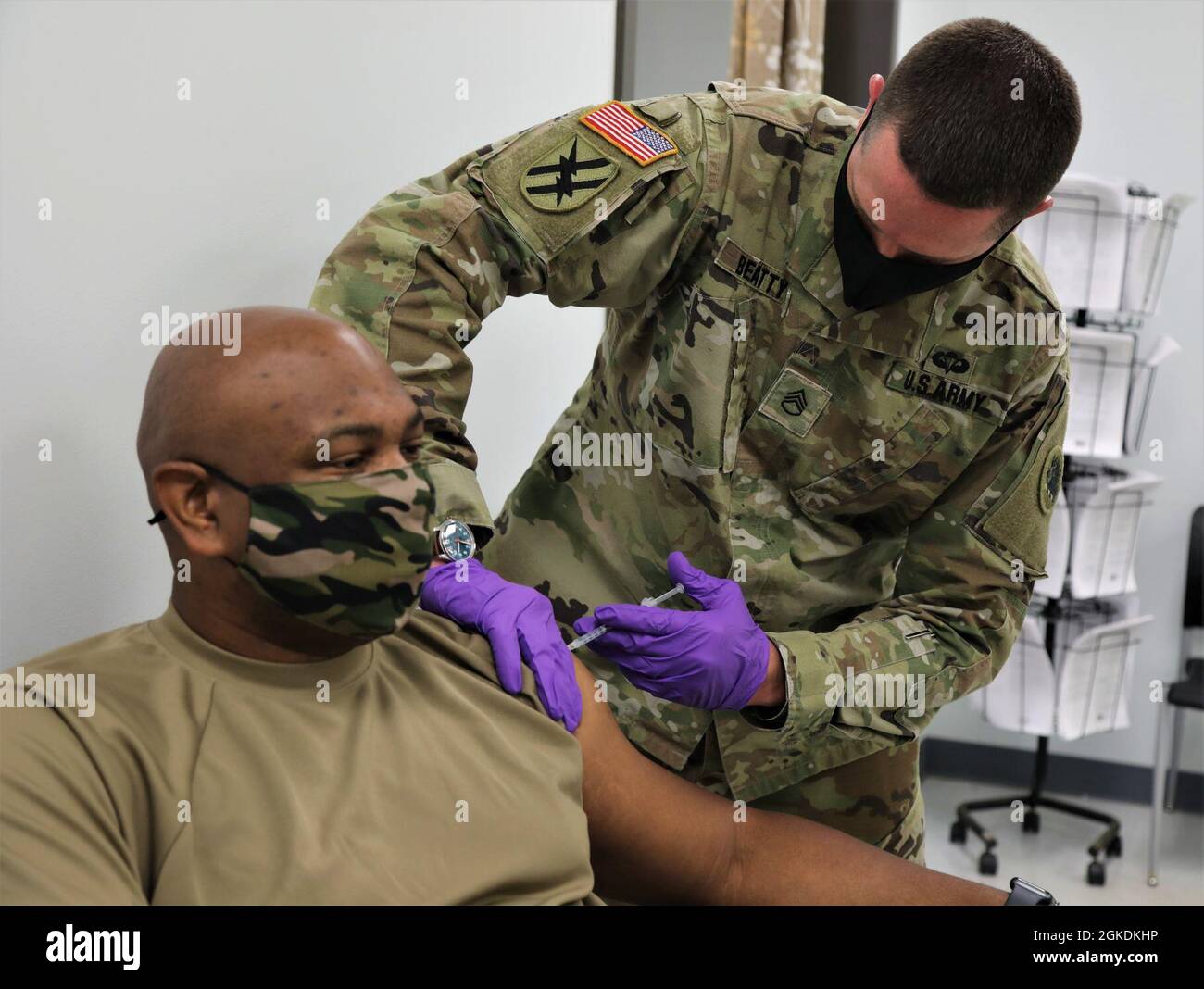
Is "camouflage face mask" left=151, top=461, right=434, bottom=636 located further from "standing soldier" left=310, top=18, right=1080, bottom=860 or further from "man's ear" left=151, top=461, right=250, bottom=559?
"standing soldier" left=310, top=18, right=1080, bottom=860

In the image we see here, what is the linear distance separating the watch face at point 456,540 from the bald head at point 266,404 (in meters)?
0.25

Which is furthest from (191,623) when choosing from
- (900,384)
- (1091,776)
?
(1091,776)

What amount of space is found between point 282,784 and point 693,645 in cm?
62

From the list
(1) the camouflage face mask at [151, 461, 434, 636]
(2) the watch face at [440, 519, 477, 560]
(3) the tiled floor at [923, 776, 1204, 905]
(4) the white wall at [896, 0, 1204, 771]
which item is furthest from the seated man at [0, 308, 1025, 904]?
(4) the white wall at [896, 0, 1204, 771]

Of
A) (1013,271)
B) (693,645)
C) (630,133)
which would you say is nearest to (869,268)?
(1013,271)

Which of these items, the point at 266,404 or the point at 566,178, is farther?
the point at 566,178

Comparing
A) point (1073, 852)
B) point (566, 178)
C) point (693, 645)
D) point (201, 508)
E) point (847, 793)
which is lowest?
point (1073, 852)

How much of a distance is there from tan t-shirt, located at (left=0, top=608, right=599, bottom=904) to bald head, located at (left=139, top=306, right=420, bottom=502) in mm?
185

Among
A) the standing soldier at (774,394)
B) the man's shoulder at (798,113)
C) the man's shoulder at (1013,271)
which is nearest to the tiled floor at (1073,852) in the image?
the standing soldier at (774,394)

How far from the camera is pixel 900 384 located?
1670 millimetres

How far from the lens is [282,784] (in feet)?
3.44

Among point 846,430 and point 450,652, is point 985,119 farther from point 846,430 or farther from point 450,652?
point 450,652

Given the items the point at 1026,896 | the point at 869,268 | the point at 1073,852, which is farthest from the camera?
the point at 1073,852

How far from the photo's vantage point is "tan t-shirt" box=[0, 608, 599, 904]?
95 centimetres
